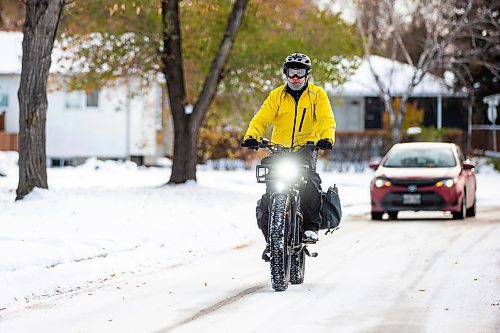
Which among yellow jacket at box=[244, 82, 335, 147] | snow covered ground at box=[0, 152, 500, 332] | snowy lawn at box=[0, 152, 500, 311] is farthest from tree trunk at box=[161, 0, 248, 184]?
yellow jacket at box=[244, 82, 335, 147]

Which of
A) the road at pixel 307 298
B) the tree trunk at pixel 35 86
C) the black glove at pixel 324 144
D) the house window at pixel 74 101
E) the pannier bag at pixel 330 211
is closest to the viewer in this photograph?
the road at pixel 307 298

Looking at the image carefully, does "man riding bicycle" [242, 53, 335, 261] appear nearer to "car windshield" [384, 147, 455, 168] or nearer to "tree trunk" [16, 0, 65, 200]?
"tree trunk" [16, 0, 65, 200]

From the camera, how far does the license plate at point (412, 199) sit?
21797 millimetres

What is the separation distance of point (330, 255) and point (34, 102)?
304 inches

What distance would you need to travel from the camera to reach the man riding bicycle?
11594 millimetres

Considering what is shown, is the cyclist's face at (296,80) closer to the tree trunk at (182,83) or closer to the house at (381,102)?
the tree trunk at (182,83)

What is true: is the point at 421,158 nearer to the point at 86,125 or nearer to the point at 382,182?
the point at 382,182

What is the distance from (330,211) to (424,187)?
10281 mm

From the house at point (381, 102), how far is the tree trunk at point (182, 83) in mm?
26041

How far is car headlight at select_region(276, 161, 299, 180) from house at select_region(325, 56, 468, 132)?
4348 cm

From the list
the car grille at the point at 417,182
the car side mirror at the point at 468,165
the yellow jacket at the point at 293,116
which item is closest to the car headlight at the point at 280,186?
the yellow jacket at the point at 293,116

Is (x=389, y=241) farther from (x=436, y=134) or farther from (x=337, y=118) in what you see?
(x=337, y=118)

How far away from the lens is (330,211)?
11.9m

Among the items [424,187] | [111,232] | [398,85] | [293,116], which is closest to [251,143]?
[293,116]
